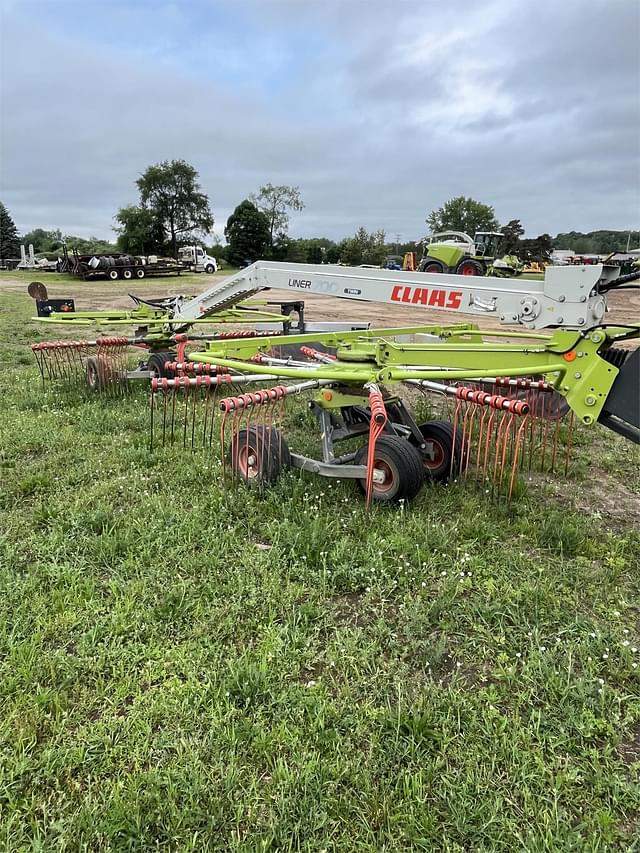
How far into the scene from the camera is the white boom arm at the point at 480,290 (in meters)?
3.58

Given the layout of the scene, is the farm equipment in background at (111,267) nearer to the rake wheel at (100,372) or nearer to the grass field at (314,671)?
the rake wheel at (100,372)

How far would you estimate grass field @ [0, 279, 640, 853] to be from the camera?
1908mm

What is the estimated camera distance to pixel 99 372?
23.2 ft

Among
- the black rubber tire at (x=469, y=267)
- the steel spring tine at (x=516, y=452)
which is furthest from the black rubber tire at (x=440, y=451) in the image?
the black rubber tire at (x=469, y=267)

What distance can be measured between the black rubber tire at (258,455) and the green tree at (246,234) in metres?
59.7

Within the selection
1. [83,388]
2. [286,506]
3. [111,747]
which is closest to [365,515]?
[286,506]

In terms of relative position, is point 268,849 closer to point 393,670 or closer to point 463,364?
point 393,670

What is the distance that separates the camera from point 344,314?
69.3 ft

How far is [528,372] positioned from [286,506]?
188 centimetres

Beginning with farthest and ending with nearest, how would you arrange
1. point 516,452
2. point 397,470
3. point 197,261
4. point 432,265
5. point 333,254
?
point 333,254
point 197,261
point 432,265
point 397,470
point 516,452

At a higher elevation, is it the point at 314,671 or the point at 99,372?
the point at 99,372

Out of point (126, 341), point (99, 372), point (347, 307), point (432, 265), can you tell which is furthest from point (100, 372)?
point (432, 265)

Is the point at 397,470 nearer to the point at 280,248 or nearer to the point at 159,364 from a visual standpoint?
the point at 159,364

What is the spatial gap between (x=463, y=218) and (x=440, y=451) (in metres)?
81.5
